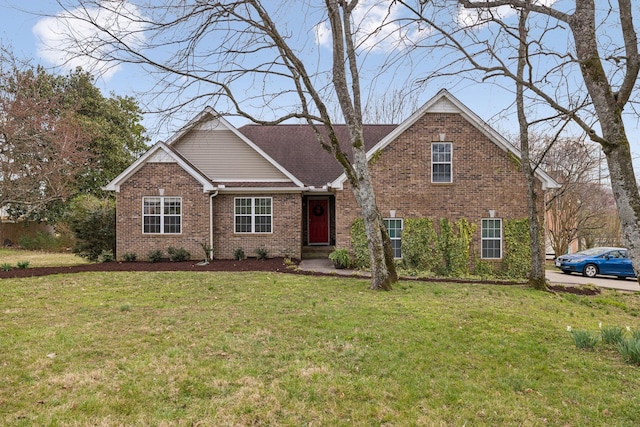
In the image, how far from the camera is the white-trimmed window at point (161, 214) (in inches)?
612

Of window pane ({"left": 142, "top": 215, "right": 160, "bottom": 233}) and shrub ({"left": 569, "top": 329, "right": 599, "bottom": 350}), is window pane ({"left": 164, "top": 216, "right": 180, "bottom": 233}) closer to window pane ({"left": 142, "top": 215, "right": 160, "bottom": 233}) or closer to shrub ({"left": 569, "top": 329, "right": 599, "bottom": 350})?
window pane ({"left": 142, "top": 215, "right": 160, "bottom": 233})

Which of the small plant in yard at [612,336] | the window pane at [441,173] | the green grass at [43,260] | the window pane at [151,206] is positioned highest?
the window pane at [441,173]

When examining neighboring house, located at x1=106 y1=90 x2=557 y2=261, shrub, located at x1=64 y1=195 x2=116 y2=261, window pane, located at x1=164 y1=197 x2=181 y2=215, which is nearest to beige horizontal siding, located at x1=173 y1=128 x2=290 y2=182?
neighboring house, located at x1=106 y1=90 x2=557 y2=261

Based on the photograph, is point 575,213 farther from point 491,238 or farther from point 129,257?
point 129,257

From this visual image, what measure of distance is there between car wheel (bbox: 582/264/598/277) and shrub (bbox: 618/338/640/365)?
15.3 meters

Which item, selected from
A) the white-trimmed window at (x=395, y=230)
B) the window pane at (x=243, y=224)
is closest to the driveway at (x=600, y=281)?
the white-trimmed window at (x=395, y=230)

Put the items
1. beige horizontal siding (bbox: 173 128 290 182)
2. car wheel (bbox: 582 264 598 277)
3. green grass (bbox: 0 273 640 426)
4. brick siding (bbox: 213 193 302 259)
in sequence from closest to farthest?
1. green grass (bbox: 0 273 640 426)
2. brick siding (bbox: 213 193 302 259)
3. beige horizontal siding (bbox: 173 128 290 182)
4. car wheel (bbox: 582 264 598 277)

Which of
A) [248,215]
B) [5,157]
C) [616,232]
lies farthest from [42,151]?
[616,232]

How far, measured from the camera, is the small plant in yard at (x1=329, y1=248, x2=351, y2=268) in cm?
1418

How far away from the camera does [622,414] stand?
3.67m

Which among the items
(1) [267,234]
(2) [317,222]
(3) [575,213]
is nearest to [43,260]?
(1) [267,234]

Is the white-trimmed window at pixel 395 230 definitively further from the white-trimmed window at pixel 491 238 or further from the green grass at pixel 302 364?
the green grass at pixel 302 364

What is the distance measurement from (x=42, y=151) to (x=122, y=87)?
39.4 feet

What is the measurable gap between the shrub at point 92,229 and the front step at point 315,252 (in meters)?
7.96
